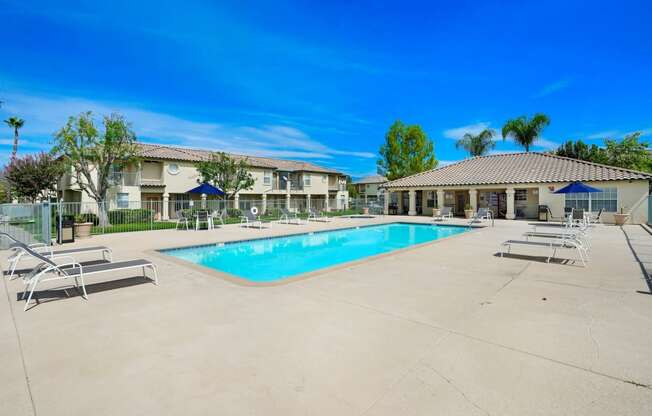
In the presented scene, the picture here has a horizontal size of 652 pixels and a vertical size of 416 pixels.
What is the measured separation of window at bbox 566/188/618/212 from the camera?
763 inches

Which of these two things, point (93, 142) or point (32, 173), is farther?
point (32, 173)

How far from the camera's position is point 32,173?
2438 centimetres

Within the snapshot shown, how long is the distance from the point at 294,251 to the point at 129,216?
12.1m

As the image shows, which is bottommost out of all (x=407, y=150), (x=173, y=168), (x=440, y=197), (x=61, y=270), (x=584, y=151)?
(x=61, y=270)

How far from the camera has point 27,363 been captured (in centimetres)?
305

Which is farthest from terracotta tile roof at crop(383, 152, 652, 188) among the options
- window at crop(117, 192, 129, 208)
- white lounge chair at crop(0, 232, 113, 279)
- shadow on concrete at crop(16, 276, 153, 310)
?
white lounge chair at crop(0, 232, 113, 279)

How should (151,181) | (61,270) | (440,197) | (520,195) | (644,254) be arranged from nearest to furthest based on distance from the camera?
(61,270) < (644,254) < (520,195) < (440,197) < (151,181)

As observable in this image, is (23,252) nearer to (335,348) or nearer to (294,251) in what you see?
(335,348)

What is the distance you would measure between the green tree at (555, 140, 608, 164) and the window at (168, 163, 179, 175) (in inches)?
1716

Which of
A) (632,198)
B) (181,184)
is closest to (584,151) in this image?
(632,198)

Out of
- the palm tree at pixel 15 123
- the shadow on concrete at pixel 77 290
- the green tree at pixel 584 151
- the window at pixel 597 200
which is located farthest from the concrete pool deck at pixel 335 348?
the palm tree at pixel 15 123

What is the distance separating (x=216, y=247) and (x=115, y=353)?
29.3 feet

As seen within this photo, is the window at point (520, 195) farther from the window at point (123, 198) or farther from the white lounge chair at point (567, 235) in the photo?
the window at point (123, 198)

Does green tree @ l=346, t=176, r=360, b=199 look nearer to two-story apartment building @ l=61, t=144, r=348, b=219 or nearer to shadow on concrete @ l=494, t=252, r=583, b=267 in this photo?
two-story apartment building @ l=61, t=144, r=348, b=219
